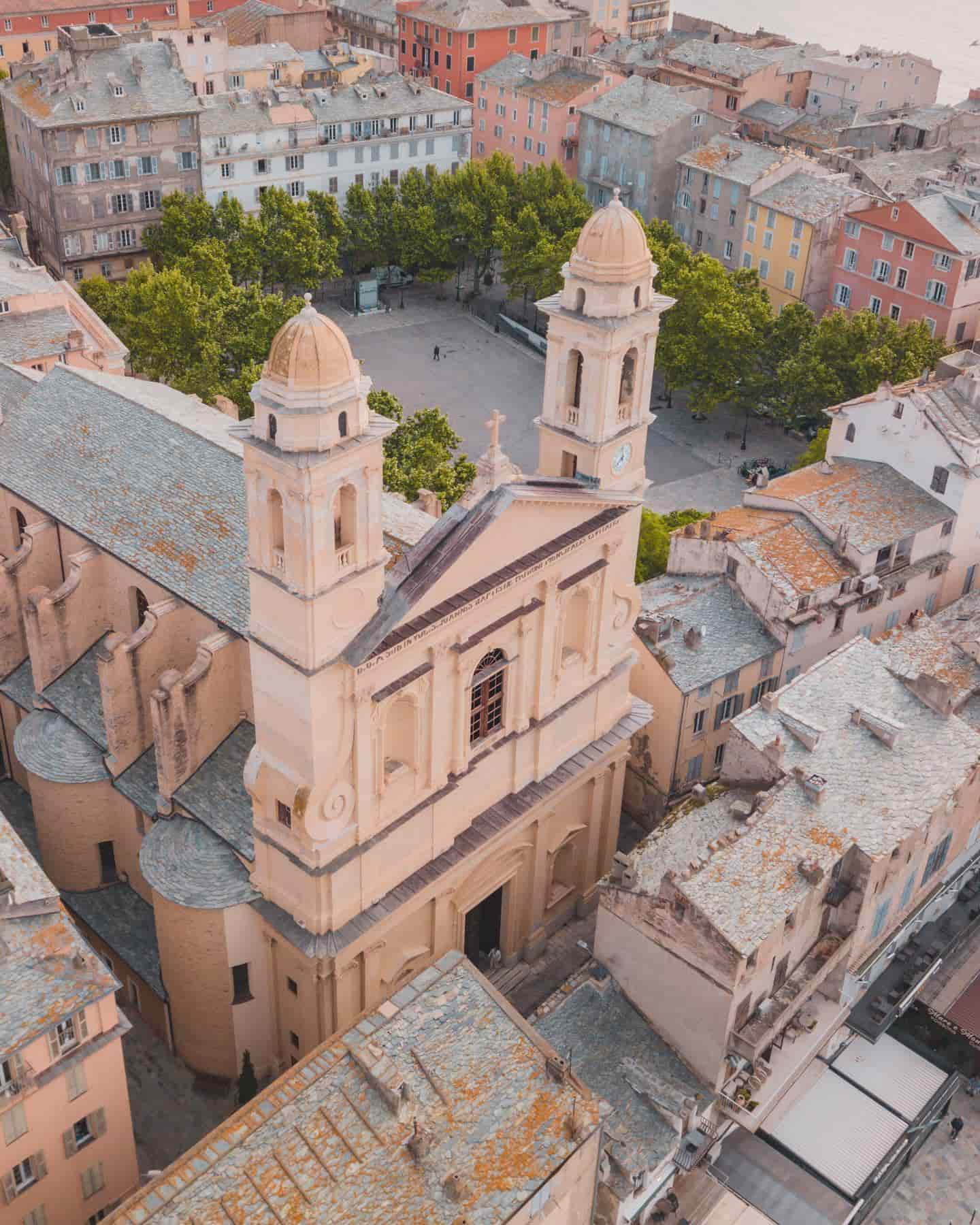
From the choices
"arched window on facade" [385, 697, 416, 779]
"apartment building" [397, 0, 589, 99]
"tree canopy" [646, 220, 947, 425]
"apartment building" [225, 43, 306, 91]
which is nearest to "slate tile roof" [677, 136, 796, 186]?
"tree canopy" [646, 220, 947, 425]

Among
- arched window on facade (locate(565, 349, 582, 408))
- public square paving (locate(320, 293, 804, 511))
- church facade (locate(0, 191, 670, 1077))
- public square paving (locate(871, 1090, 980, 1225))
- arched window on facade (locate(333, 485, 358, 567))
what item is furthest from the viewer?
public square paving (locate(320, 293, 804, 511))

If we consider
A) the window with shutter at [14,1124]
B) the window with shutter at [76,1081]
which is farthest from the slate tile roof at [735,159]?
the window with shutter at [14,1124]

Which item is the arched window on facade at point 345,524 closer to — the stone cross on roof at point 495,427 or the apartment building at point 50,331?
the stone cross on roof at point 495,427

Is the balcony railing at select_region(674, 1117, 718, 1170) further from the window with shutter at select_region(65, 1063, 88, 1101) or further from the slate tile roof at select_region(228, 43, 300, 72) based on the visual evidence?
the slate tile roof at select_region(228, 43, 300, 72)

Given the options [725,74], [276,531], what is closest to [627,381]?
[276,531]

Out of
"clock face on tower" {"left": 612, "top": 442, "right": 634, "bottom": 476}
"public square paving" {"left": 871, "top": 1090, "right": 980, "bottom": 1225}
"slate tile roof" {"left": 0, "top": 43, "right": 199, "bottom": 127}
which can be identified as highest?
"clock face on tower" {"left": 612, "top": 442, "right": 634, "bottom": 476}
